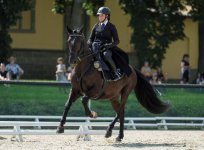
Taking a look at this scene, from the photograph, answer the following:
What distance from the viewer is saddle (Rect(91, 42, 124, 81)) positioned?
15.6 metres

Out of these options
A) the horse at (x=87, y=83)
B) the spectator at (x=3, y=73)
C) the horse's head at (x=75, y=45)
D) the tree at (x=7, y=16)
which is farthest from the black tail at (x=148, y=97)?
the tree at (x=7, y=16)

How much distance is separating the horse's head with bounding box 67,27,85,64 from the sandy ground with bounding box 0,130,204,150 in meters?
1.88

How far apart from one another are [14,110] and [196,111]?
5683 mm

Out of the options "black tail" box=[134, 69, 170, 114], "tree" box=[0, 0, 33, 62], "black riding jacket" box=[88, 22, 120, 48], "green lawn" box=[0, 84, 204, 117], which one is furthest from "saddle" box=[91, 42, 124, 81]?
"tree" box=[0, 0, 33, 62]

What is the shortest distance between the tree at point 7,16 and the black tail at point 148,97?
15.0 m

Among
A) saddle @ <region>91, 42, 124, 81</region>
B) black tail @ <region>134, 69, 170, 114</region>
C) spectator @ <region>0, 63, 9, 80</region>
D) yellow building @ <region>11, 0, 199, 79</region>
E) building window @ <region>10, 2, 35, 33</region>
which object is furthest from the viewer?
building window @ <region>10, 2, 35, 33</region>

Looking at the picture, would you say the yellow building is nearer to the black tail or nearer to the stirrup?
the black tail

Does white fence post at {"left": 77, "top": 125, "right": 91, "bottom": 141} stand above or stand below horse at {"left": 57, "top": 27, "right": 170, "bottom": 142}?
below

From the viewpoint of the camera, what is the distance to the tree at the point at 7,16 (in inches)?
1232

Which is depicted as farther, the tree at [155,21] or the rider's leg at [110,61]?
the tree at [155,21]

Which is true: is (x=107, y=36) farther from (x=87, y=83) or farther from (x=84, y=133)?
(x=84, y=133)

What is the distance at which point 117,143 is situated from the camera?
1592cm

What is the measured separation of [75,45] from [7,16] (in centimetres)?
1699

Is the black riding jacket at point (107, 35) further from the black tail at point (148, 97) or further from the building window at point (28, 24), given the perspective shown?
the building window at point (28, 24)
